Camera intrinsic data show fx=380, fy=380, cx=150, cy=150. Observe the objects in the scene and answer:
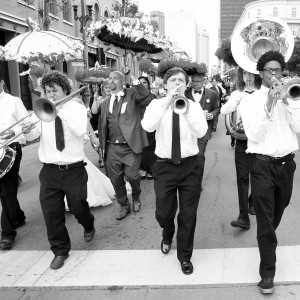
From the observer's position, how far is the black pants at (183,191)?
11.4 feet

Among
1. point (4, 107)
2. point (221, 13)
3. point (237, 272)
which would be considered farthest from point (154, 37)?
point (221, 13)

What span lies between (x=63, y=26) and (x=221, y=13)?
179 meters

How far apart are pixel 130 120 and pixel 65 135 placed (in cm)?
152

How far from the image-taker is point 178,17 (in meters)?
159

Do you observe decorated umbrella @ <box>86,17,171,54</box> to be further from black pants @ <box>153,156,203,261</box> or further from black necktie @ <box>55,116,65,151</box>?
black pants @ <box>153,156,203,261</box>

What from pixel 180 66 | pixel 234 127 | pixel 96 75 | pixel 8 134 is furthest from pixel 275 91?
pixel 96 75

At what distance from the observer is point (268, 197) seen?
10.4ft

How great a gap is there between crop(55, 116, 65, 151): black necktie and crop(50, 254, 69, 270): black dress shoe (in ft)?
3.61

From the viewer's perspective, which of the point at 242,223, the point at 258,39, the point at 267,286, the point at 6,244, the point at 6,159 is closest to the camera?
the point at 267,286

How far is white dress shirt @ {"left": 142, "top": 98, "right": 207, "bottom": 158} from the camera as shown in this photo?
3.35 m

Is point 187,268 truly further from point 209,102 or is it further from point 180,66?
point 209,102

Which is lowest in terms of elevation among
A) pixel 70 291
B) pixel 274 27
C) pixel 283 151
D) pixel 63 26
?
A: pixel 70 291

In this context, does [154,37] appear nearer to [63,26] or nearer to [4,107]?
[4,107]

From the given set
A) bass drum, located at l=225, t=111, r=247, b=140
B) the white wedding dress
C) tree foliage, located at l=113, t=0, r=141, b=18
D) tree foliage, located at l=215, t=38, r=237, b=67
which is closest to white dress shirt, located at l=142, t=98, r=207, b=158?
bass drum, located at l=225, t=111, r=247, b=140
